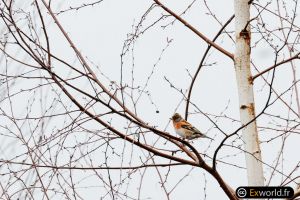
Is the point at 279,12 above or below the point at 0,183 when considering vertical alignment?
above

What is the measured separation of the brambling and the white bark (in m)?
1.25

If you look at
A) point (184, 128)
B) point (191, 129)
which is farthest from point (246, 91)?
point (184, 128)

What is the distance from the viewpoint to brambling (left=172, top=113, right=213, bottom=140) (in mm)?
5055

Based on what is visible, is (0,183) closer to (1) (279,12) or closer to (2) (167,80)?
(2) (167,80)

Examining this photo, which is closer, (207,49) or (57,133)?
(57,133)

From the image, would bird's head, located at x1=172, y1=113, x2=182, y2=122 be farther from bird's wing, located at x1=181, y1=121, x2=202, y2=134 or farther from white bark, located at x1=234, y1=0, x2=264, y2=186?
white bark, located at x1=234, y1=0, x2=264, y2=186

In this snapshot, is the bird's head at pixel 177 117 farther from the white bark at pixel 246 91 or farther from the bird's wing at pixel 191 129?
the white bark at pixel 246 91

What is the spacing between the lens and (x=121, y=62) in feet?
11.0

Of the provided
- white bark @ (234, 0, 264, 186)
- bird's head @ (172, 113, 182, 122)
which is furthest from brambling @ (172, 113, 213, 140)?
white bark @ (234, 0, 264, 186)

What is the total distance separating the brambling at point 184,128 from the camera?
5.05 m

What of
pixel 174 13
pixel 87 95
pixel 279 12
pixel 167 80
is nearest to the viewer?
pixel 87 95

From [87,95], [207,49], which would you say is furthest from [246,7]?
[87,95]

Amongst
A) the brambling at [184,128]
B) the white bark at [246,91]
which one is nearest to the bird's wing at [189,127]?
the brambling at [184,128]

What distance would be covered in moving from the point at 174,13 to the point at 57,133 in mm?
1228
